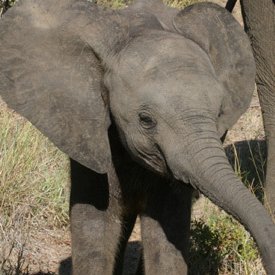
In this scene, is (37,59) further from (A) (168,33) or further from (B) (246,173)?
(B) (246,173)

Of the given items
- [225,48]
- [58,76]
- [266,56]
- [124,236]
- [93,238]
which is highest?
[266,56]

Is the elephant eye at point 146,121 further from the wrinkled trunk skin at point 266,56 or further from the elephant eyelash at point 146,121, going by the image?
the wrinkled trunk skin at point 266,56

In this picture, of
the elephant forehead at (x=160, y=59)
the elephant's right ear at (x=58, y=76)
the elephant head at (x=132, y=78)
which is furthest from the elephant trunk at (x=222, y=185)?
the elephant's right ear at (x=58, y=76)

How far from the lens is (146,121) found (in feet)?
15.5

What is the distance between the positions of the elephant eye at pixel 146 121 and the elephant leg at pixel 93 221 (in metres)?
0.53

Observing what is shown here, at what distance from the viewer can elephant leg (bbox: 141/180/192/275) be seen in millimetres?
5223

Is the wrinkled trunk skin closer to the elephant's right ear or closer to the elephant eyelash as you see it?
the elephant's right ear

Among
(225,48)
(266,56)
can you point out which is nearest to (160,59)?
(225,48)

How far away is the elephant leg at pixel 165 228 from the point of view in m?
5.22

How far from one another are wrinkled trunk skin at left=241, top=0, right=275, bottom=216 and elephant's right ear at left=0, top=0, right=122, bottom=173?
1722 millimetres

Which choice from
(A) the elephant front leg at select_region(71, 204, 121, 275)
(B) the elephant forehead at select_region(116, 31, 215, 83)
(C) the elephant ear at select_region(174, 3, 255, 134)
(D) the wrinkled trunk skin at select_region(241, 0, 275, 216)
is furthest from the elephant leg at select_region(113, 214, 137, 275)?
(D) the wrinkled trunk skin at select_region(241, 0, 275, 216)

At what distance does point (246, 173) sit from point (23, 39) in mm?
2494

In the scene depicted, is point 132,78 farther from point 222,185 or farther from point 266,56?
point 266,56

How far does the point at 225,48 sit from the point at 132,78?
2.00ft
